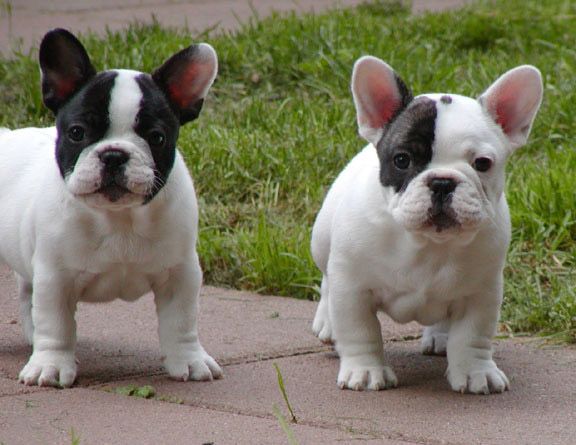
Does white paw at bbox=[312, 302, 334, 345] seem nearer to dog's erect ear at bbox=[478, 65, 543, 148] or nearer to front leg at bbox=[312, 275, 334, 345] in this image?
front leg at bbox=[312, 275, 334, 345]

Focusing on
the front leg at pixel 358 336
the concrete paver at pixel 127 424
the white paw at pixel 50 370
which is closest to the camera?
the concrete paver at pixel 127 424

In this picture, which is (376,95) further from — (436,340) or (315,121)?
(315,121)

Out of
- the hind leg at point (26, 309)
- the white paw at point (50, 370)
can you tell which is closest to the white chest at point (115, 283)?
the white paw at point (50, 370)

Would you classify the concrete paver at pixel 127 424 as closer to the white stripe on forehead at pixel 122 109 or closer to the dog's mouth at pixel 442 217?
the dog's mouth at pixel 442 217

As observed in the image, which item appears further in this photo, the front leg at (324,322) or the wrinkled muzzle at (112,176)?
the front leg at (324,322)

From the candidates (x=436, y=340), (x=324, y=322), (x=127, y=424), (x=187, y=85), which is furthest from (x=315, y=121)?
(x=127, y=424)
